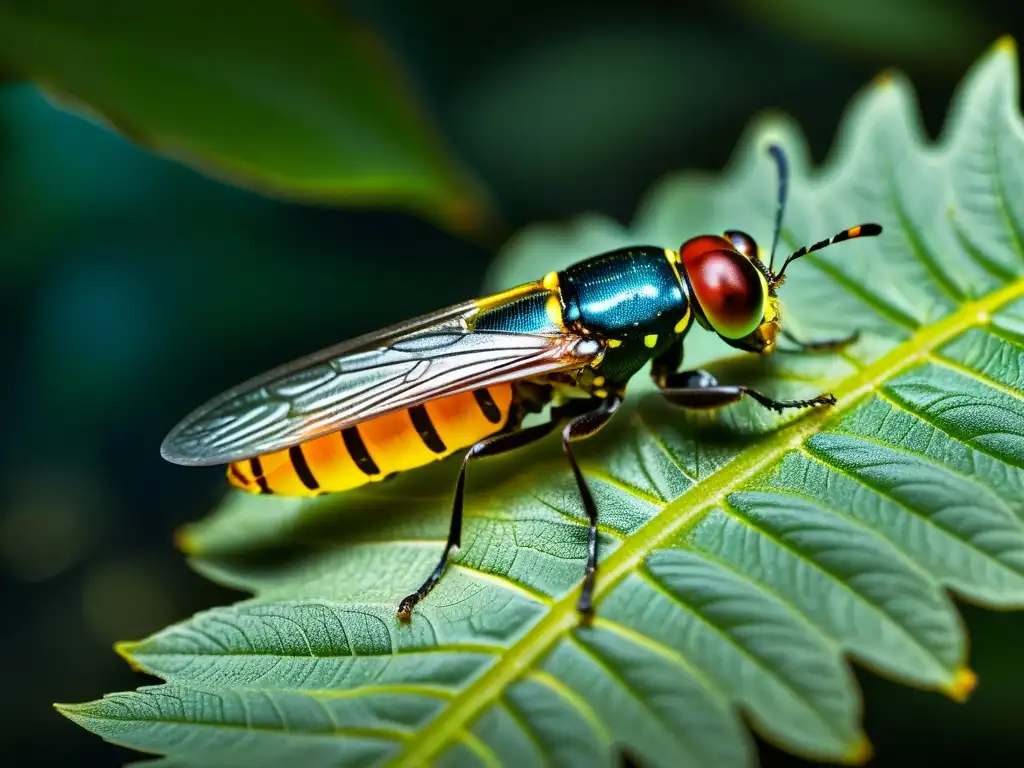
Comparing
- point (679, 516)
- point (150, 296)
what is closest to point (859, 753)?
point (679, 516)

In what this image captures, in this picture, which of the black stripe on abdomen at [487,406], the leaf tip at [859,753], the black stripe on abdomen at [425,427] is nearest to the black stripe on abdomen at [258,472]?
the black stripe on abdomen at [425,427]

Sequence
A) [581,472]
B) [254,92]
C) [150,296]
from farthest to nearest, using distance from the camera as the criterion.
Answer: [150,296], [254,92], [581,472]

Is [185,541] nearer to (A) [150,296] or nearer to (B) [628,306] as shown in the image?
(B) [628,306]

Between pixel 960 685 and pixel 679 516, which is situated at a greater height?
pixel 679 516

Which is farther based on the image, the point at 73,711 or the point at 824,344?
the point at 824,344

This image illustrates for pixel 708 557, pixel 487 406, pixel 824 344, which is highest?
pixel 487 406

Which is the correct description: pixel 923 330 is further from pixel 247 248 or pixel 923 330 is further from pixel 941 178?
pixel 247 248

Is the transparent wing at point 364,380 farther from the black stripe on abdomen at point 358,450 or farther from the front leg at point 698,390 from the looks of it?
the front leg at point 698,390
